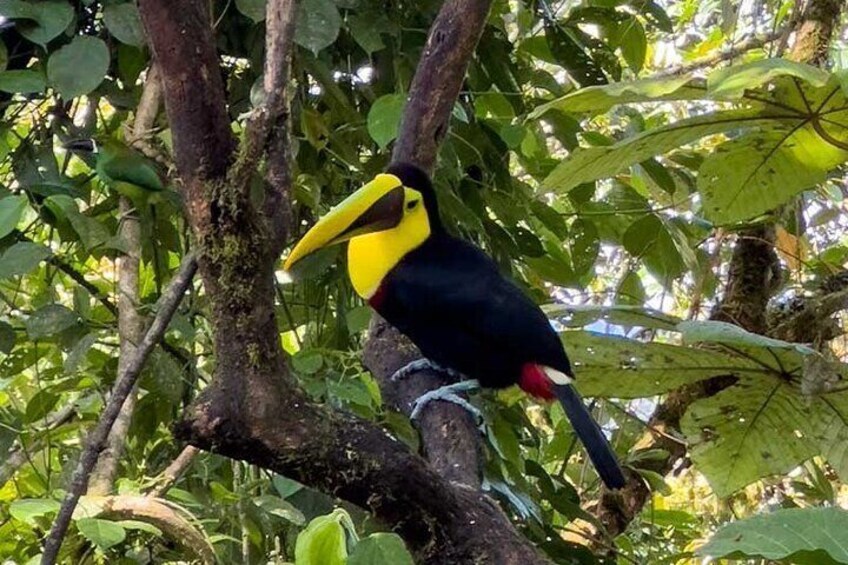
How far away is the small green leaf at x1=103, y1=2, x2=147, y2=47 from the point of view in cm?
136

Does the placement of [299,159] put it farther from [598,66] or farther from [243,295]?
[243,295]

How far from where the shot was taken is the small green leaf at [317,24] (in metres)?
1.36

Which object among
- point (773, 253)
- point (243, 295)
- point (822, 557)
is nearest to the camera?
point (822, 557)

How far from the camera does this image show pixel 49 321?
132 centimetres

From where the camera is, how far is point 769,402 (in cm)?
144

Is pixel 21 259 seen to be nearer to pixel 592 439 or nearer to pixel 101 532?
pixel 101 532

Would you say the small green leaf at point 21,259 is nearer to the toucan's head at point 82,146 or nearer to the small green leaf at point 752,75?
the toucan's head at point 82,146

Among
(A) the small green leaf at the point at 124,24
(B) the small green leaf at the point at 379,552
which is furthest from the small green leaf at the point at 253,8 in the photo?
(B) the small green leaf at the point at 379,552

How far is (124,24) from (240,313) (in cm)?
65

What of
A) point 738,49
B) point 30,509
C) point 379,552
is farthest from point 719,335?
point 738,49

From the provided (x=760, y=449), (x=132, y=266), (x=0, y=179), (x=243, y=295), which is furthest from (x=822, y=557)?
(x=0, y=179)

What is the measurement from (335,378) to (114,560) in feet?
1.06

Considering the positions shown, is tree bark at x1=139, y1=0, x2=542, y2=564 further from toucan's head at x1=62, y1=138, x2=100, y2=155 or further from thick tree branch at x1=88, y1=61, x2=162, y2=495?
toucan's head at x1=62, y1=138, x2=100, y2=155

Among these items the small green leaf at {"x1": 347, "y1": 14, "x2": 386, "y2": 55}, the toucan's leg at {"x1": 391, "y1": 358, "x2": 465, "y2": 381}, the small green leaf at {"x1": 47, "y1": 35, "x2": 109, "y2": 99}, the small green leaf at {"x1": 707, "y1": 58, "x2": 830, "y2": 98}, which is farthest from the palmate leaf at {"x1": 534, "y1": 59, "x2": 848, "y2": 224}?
the small green leaf at {"x1": 47, "y1": 35, "x2": 109, "y2": 99}
